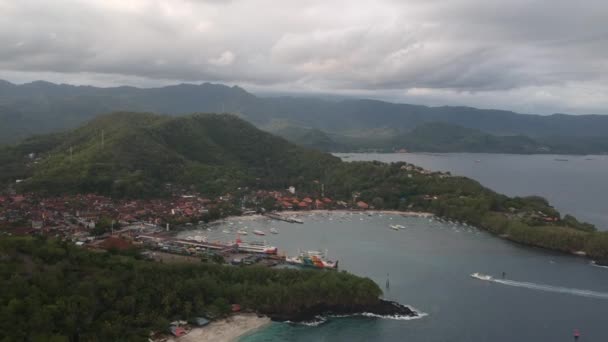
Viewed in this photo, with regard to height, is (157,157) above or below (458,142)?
below

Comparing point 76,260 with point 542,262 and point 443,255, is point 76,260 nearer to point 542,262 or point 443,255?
point 443,255

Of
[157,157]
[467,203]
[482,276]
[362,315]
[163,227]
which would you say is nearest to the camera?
[362,315]

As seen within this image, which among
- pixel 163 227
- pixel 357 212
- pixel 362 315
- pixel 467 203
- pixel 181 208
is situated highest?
pixel 467 203

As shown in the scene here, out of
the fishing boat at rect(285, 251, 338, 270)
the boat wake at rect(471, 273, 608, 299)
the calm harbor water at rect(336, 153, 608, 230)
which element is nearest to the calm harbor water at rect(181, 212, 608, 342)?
the boat wake at rect(471, 273, 608, 299)

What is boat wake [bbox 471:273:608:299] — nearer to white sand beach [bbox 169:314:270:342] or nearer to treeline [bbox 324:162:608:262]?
treeline [bbox 324:162:608:262]

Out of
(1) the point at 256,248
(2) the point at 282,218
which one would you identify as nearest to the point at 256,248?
(1) the point at 256,248

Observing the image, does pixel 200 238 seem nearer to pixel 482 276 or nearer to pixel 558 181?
pixel 482 276

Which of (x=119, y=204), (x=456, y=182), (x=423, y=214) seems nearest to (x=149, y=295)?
(x=119, y=204)
